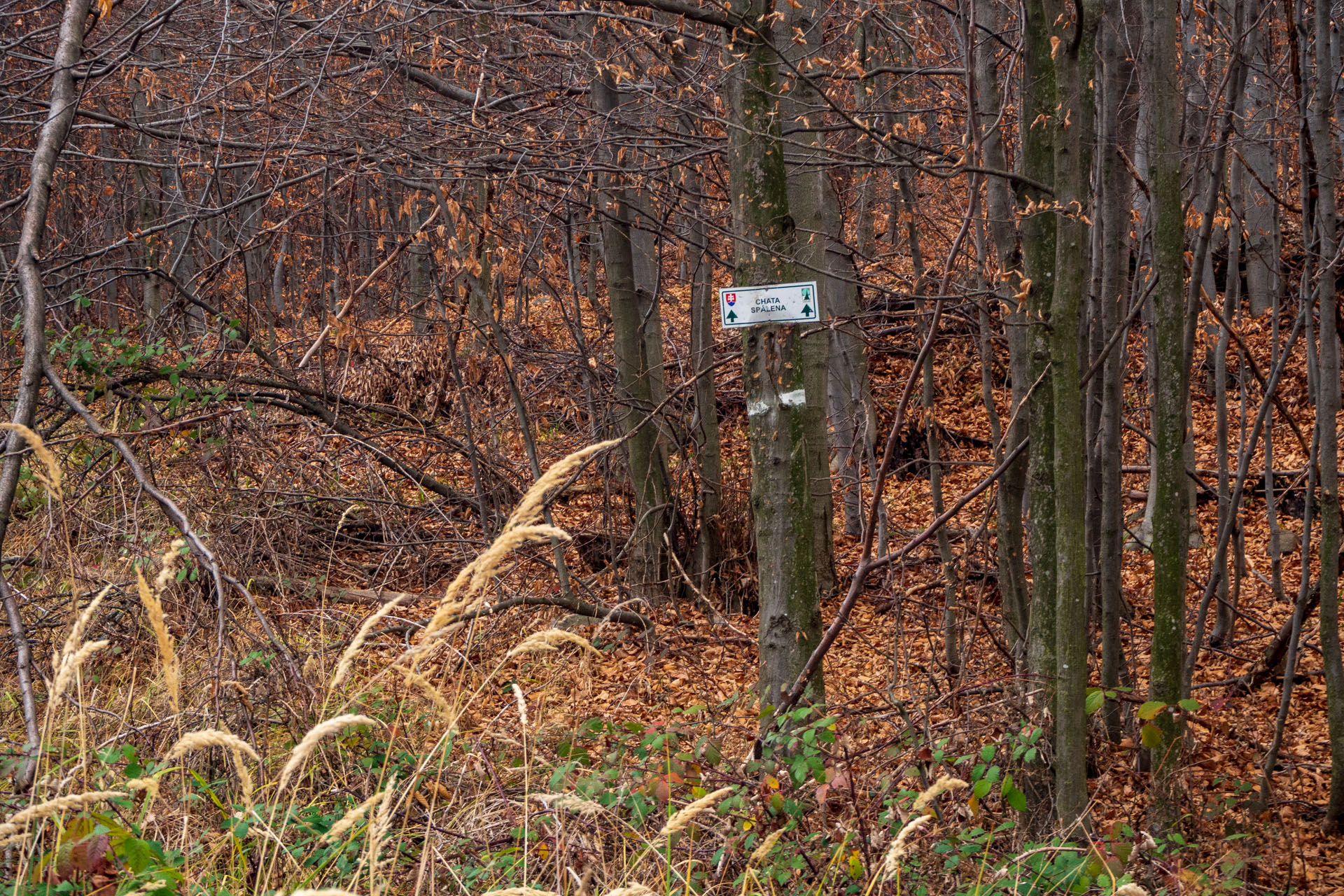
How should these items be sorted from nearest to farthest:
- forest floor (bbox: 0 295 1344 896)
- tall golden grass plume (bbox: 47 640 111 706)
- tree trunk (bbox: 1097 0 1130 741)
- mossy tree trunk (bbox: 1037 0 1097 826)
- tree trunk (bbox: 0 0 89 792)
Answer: tall golden grass plume (bbox: 47 640 111 706) → tree trunk (bbox: 0 0 89 792) → forest floor (bbox: 0 295 1344 896) → mossy tree trunk (bbox: 1037 0 1097 826) → tree trunk (bbox: 1097 0 1130 741)

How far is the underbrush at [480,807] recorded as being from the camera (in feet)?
6.46

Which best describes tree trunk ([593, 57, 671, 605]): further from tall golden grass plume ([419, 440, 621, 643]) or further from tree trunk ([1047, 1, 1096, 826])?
tall golden grass plume ([419, 440, 621, 643])

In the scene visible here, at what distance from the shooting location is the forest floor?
2.87m

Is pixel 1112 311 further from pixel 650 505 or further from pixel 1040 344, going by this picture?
pixel 650 505

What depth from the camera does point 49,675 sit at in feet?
13.1

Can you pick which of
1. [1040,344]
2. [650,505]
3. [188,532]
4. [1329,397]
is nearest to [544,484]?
[188,532]

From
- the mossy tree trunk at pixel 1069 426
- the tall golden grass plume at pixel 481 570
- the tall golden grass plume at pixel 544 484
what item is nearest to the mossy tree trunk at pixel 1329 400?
the mossy tree trunk at pixel 1069 426

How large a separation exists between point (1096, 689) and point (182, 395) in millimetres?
4616

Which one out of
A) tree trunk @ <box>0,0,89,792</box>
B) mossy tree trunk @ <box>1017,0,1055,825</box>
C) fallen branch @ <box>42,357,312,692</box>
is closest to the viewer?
tree trunk @ <box>0,0,89,792</box>

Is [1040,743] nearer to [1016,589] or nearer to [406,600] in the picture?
[1016,589]

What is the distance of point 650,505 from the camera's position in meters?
7.02

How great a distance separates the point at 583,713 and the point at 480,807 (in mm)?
2486

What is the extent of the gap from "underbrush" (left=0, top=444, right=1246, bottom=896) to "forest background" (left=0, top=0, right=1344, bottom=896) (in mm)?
30

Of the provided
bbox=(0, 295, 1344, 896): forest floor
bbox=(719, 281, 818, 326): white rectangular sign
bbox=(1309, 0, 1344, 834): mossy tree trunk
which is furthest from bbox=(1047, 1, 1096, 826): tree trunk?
bbox=(1309, 0, 1344, 834): mossy tree trunk
